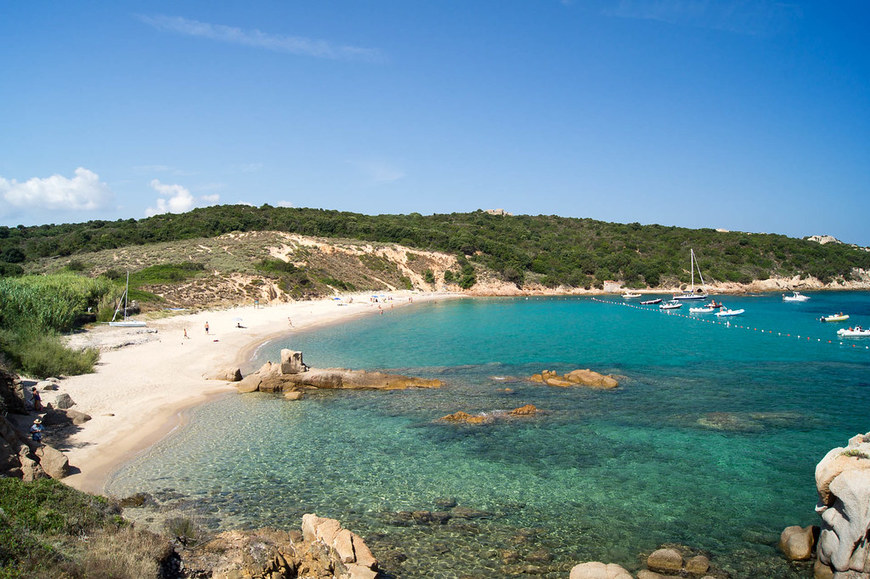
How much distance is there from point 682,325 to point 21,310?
51189 mm

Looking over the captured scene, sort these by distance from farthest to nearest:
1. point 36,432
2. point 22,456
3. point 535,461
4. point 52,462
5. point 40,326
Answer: point 40,326
point 535,461
point 36,432
point 52,462
point 22,456

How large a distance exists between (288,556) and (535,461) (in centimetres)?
855

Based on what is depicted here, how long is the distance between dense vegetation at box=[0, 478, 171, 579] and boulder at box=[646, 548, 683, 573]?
29.1ft

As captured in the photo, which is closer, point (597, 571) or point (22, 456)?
point (597, 571)

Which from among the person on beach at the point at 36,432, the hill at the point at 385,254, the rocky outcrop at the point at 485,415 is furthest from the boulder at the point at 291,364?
the hill at the point at 385,254

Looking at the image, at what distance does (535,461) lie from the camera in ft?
51.0

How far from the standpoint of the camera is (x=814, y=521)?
11922 millimetres

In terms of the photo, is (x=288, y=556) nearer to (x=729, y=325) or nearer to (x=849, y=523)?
(x=849, y=523)

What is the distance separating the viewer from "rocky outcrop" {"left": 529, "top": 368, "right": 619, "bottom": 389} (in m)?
24.8

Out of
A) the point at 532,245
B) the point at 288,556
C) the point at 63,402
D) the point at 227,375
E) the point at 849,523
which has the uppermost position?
the point at 532,245

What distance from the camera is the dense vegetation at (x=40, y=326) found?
2211cm

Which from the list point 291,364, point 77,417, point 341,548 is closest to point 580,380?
point 291,364

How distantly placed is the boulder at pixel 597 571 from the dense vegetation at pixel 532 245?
76255 millimetres

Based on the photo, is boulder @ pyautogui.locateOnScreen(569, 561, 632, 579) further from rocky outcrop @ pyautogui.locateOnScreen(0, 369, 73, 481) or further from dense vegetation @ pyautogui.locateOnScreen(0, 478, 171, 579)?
rocky outcrop @ pyautogui.locateOnScreen(0, 369, 73, 481)
